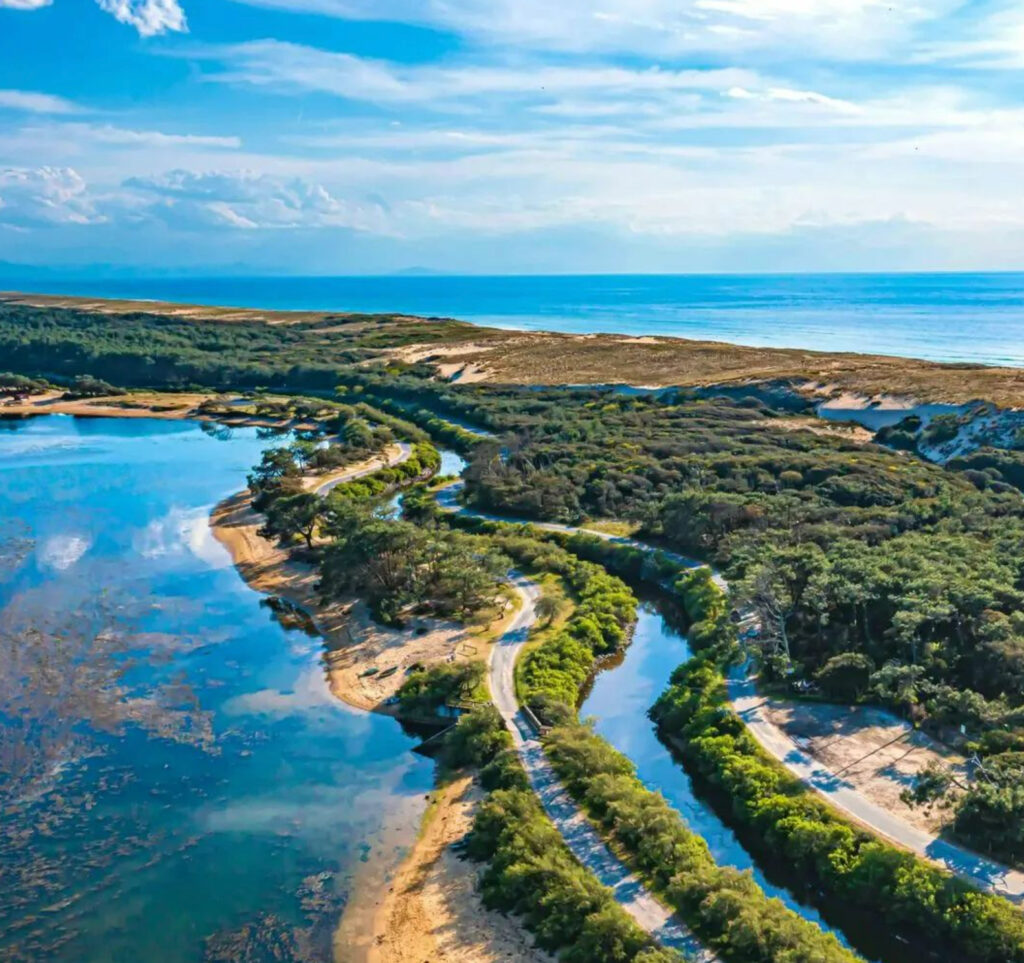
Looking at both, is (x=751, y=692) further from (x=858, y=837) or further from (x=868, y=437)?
(x=868, y=437)

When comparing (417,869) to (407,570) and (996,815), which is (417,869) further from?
(407,570)

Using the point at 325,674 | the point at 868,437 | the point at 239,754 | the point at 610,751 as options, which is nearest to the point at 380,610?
the point at 325,674

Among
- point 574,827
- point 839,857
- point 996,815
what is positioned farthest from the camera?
point 574,827

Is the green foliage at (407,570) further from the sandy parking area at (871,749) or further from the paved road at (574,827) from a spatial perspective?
the sandy parking area at (871,749)

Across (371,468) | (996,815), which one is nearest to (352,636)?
(996,815)

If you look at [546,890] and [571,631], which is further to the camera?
[571,631]

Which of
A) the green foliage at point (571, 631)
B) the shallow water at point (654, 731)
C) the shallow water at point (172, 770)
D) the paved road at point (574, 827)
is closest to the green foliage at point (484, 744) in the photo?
the paved road at point (574, 827)

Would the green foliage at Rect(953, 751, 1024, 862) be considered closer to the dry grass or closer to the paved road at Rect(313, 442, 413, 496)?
the paved road at Rect(313, 442, 413, 496)
